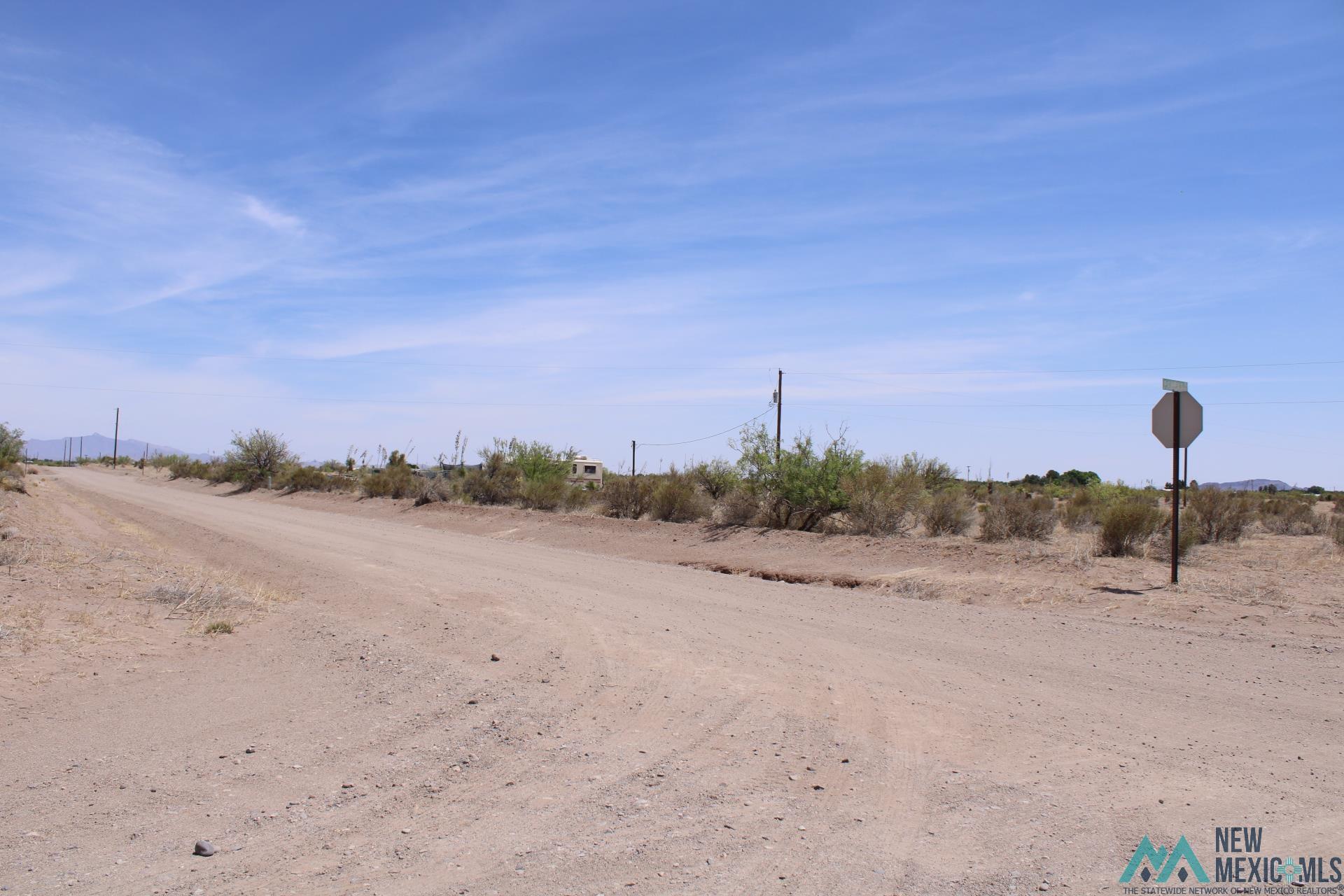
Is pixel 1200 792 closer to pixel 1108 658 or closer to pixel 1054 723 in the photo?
pixel 1054 723

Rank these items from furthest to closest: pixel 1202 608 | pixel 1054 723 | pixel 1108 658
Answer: pixel 1202 608 → pixel 1108 658 → pixel 1054 723

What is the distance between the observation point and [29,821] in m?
5.18

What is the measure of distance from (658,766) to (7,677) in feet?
18.7

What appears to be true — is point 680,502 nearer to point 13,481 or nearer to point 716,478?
point 716,478

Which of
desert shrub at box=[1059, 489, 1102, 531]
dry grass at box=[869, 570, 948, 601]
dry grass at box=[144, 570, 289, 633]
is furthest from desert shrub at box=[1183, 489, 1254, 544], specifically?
dry grass at box=[144, 570, 289, 633]

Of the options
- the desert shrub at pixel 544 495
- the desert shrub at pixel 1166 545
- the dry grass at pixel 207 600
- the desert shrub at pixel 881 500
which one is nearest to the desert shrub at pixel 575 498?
the desert shrub at pixel 544 495

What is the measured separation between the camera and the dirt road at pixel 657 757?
15.8ft

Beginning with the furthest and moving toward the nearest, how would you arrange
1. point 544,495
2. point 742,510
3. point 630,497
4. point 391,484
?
1. point 391,484
2. point 544,495
3. point 630,497
4. point 742,510

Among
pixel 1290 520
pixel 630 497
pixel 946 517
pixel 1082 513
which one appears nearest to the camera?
pixel 946 517

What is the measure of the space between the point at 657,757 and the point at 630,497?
26018 millimetres

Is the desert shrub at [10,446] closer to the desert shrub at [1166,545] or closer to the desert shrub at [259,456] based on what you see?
the desert shrub at [259,456]

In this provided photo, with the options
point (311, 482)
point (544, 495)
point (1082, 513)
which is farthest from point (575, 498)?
point (311, 482)

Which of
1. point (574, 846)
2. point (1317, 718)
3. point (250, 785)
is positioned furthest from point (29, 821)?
point (1317, 718)

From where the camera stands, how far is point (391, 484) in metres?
43.1
